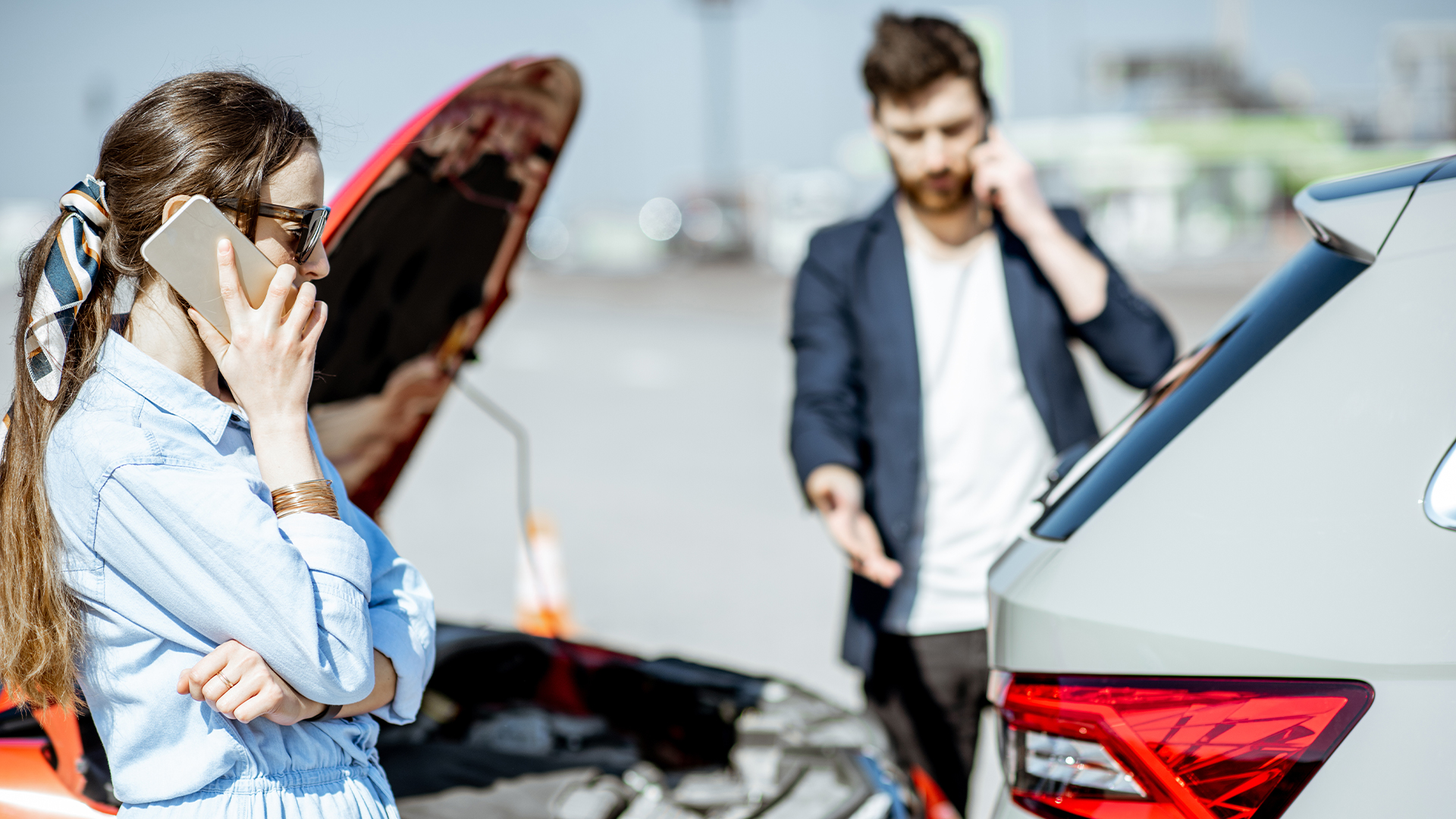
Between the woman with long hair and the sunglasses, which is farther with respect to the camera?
the sunglasses

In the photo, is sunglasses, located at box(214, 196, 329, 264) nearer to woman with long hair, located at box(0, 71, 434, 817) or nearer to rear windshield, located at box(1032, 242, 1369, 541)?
woman with long hair, located at box(0, 71, 434, 817)

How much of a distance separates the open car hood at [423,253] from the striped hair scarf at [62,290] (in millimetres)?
515

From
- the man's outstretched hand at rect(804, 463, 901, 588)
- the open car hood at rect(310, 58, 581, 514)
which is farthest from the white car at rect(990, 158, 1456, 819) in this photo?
the open car hood at rect(310, 58, 581, 514)

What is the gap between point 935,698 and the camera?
2.74m

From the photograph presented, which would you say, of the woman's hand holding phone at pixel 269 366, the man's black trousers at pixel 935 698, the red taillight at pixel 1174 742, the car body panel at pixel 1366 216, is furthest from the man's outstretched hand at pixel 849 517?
the woman's hand holding phone at pixel 269 366

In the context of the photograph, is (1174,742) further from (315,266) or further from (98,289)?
(98,289)

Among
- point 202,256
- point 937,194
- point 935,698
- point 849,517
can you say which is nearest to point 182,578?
point 202,256

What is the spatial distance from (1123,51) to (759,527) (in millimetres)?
42618

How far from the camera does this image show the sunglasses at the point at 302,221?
4.50ft

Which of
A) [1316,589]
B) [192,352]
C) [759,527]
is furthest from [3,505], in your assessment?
[759,527]

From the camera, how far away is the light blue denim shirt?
126cm

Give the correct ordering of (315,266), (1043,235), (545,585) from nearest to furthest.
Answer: (315,266) < (1043,235) < (545,585)

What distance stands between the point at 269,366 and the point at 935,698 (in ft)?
6.27

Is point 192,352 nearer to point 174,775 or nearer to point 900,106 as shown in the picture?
point 174,775
